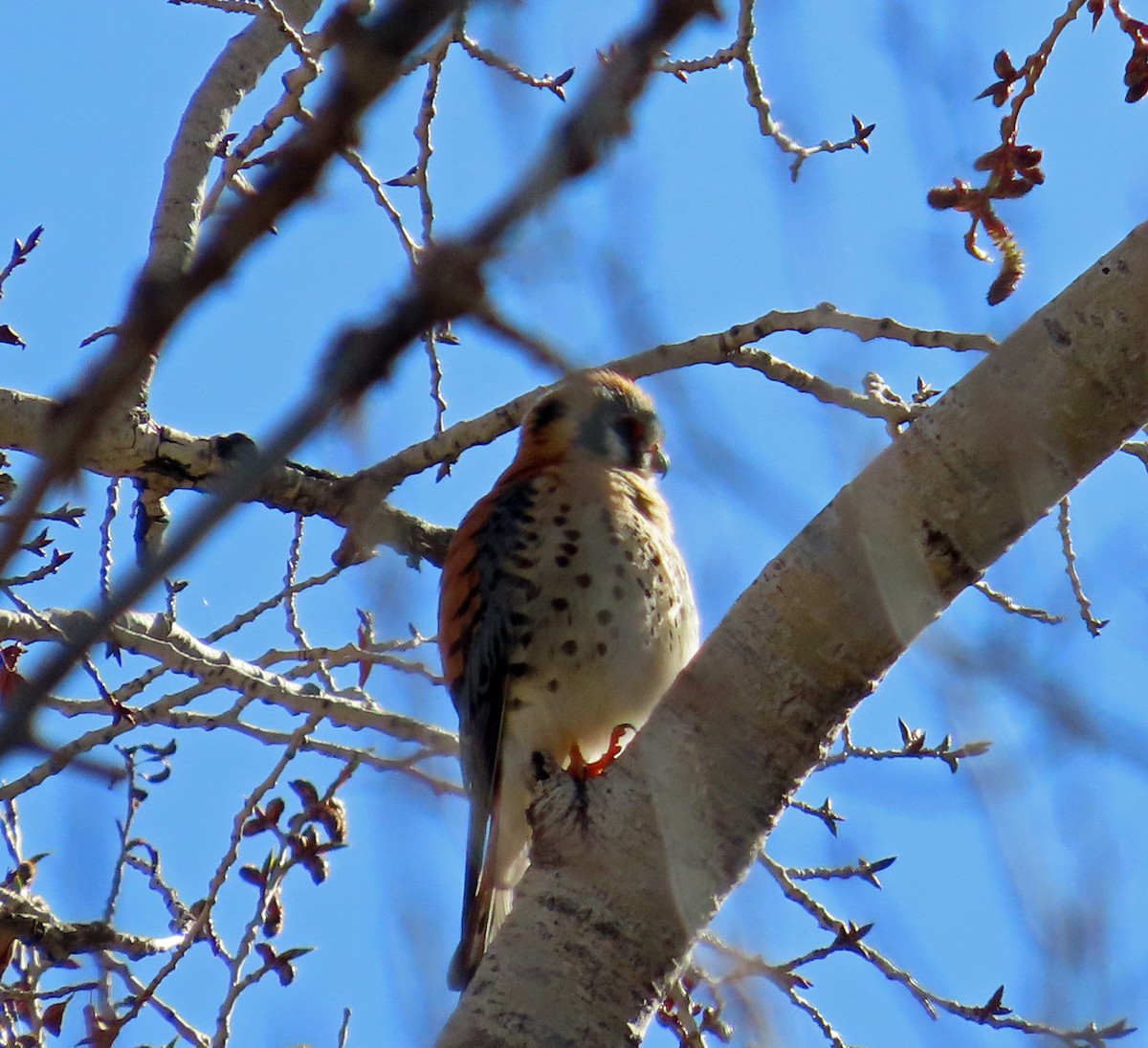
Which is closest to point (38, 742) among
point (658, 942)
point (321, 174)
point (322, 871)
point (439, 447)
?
point (321, 174)

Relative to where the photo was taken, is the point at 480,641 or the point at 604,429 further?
the point at 604,429

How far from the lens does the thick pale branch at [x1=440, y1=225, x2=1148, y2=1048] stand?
80.0 inches

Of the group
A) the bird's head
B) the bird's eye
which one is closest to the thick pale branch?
the bird's head

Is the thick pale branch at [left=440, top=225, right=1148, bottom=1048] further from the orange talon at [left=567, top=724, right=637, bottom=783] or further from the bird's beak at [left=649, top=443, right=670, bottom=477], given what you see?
the bird's beak at [left=649, top=443, right=670, bottom=477]

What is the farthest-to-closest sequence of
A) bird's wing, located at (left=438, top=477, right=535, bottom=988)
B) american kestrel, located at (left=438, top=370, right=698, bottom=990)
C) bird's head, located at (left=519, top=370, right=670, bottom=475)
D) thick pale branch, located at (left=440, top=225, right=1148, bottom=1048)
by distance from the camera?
bird's head, located at (left=519, top=370, right=670, bottom=475), american kestrel, located at (left=438, top=370, right=698, bottom=990), bird's wing, located at (left=438, top=477, right=535, bottom=988), thick pale branch, located at (left=440, top=225, right=1148, bottom=1048)

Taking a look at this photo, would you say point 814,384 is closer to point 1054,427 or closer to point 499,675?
point 499,675

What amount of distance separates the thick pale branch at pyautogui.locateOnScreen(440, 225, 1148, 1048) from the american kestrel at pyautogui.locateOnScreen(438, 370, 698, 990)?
1.53m

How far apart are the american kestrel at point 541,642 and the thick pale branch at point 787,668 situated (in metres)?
1.53

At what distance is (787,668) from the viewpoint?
217 cm

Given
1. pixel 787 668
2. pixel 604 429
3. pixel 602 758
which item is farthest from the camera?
pixel 604 429

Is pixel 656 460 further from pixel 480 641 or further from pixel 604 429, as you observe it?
pixel 480 641

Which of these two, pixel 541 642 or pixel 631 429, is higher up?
pixel 631 429

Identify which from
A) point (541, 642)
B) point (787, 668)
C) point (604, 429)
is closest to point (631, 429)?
point (604, 429)

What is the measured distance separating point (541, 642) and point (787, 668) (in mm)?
1798
